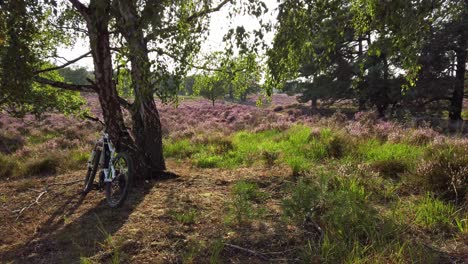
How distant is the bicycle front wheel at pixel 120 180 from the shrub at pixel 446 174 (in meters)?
4.56

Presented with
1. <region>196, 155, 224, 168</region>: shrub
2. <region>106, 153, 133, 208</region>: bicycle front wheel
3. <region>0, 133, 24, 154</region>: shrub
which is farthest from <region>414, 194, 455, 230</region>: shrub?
<region>0, 133, 24, 154</region>: shrub

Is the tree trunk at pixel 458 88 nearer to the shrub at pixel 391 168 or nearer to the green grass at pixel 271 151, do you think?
the green grass at pixel 271 151

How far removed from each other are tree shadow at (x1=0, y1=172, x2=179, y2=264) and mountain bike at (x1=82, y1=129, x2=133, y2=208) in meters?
0.21

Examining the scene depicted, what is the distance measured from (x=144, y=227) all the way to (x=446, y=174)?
4309mm

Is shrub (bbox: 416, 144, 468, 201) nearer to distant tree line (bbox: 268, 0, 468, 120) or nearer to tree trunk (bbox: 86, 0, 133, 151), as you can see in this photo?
distant tree line (bbox: 268, 0, 468, 120)

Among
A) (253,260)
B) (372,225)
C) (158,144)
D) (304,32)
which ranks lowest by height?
(253,260)

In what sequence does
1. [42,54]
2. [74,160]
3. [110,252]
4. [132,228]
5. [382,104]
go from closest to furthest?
[110,252] → [132,228] → [42,54] → [74,160] → [382,104]

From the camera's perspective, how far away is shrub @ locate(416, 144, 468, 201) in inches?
162

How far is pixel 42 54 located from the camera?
7633 mm

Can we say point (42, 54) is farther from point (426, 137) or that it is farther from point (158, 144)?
point (426, 137)

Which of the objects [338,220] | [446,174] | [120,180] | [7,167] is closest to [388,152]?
[446,174]

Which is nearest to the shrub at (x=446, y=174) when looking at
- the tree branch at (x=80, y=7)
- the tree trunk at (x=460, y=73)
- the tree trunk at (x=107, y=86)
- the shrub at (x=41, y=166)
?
the tree trunk at (x=107, y=86)

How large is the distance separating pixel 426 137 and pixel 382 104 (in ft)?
48.5

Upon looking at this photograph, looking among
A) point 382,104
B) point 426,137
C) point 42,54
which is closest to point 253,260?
point 426,137
